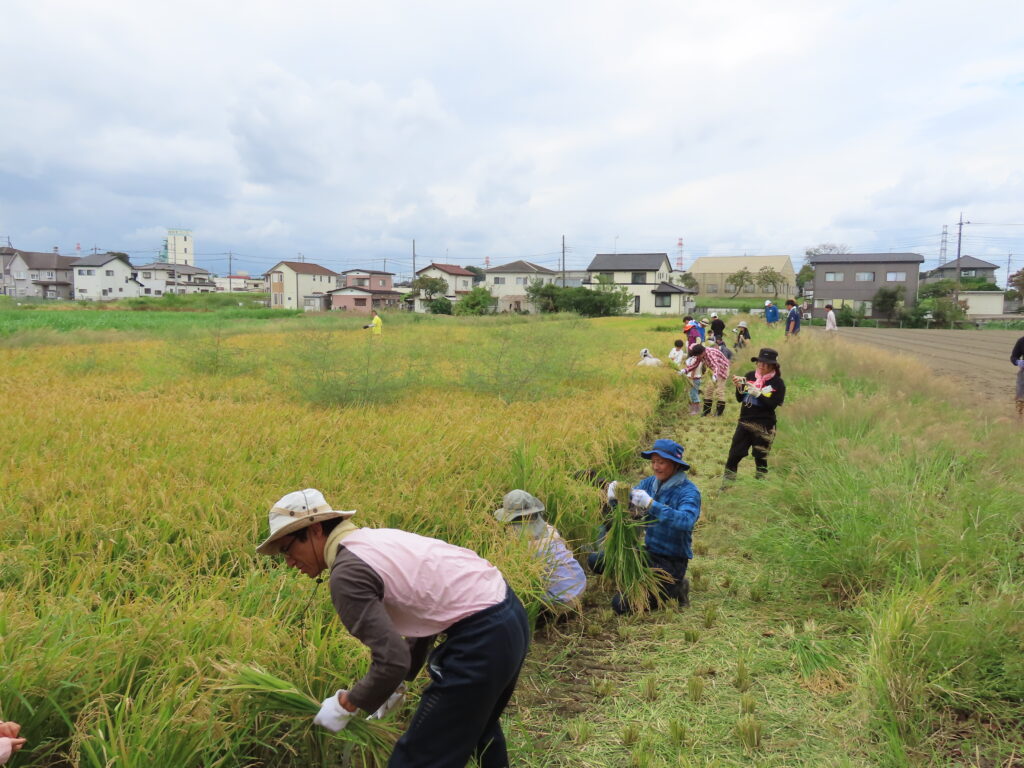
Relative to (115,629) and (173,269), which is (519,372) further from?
(173,269)

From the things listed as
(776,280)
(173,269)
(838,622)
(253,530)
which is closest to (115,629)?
(253,530)

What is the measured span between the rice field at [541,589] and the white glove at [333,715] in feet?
0.98

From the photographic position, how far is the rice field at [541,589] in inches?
94.8

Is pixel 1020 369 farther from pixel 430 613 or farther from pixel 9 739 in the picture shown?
pixel 9 739

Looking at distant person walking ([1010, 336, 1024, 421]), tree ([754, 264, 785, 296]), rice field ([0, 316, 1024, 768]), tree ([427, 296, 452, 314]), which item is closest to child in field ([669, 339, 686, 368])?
rice field ([0, 316, 1024, 768])

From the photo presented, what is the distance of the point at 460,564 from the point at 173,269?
3261 inches

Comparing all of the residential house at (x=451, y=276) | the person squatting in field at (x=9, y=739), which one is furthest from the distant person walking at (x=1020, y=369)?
the residential house at (x=451, y=276)

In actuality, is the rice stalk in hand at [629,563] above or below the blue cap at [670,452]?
below

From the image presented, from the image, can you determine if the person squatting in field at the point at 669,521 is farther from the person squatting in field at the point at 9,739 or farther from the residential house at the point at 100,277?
the residential house at the point at 100,277

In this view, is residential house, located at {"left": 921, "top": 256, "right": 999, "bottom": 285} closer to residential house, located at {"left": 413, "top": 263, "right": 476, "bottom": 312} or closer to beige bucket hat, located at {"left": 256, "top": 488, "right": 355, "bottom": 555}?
residential house, located at {"left": 413, "top": 263, "right": 476, "bottom": 312}

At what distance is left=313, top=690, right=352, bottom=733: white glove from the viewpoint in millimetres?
2166

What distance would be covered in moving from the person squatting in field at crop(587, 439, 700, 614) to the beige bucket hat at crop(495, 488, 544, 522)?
0.53 metres

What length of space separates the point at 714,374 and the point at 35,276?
7934 centimetres

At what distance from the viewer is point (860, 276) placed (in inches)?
2190
